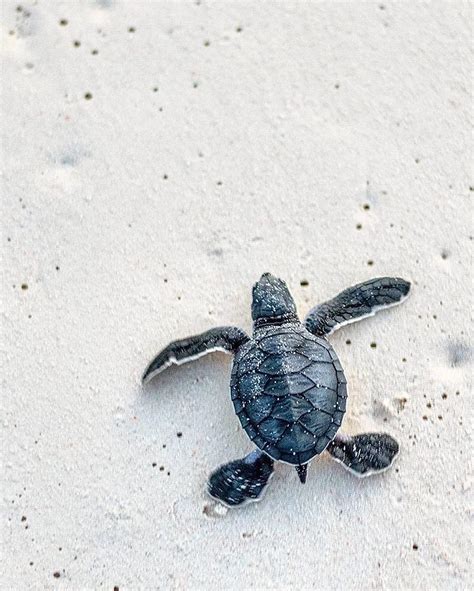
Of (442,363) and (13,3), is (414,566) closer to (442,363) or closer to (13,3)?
(442,363)

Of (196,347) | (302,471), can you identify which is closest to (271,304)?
(196,347)

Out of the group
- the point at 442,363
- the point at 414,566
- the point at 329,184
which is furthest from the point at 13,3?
the point at 414,566

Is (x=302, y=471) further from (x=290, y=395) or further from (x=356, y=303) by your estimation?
(x=356, y=303)

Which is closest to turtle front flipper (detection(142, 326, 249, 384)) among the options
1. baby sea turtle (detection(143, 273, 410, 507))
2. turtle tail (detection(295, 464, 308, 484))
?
baby sea turtle (detection(143, 273, 410, 507))

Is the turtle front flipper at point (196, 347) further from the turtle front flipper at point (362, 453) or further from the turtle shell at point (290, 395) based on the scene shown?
the turtle front flipper at point (362, 453)

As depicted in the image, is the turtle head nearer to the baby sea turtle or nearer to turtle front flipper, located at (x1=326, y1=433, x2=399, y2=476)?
the baby sea turtle
